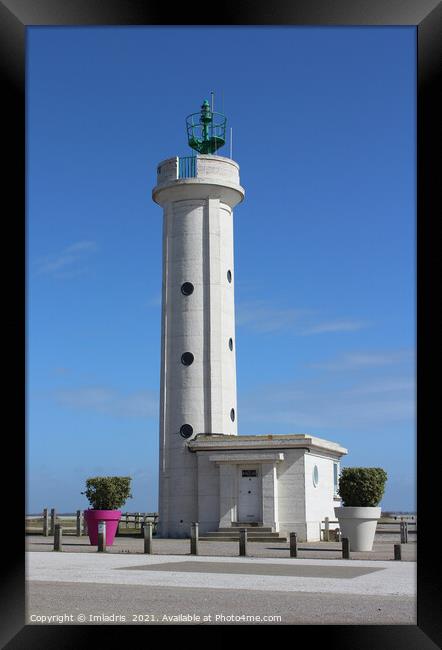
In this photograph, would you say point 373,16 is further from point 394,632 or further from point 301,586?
point 301,586

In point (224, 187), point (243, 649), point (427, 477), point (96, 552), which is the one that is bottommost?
point (96, 552)

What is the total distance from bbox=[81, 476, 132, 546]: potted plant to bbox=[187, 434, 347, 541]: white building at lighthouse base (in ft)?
11.9

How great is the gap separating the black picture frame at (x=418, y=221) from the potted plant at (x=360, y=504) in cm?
1735

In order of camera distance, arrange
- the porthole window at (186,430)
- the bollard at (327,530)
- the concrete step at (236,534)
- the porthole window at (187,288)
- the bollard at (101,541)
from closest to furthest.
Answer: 1. the bollard at (101,541)
2. the concrete step at (236,534)
3. the bollard at (327,530)
4. the porthole window at (186,430)
5. the porthole window at (187,288)

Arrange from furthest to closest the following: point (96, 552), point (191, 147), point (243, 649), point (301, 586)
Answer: point (191, 147) → point (96, 552) → point (301, 586) → point (243, 649)

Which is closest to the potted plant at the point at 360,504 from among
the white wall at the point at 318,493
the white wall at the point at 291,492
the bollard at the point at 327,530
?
the white wall at the point at 291,492

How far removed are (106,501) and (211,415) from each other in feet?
22.5

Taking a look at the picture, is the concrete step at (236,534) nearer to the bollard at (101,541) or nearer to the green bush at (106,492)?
the green bush at (106,492)

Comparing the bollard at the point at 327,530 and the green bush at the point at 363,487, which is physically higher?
the green bush at the point at 363,487

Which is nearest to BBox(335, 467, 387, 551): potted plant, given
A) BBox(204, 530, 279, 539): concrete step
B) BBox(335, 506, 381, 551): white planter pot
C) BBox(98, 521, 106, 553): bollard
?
BBox(335, 506, 381, 551): white planter pot

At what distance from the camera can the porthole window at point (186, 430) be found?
35094mm

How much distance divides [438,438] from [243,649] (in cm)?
228

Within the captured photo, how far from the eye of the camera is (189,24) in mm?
7891

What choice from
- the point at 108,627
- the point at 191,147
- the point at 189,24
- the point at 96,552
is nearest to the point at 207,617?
the point at 108,627
